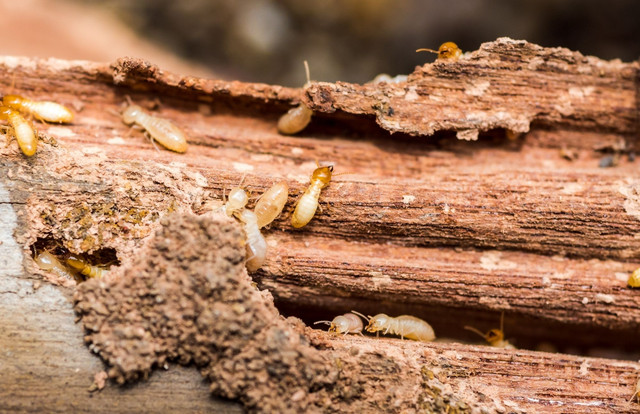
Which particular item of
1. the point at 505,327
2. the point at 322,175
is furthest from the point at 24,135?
the point at 505,327

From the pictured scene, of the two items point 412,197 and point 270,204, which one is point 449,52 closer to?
point 412,197

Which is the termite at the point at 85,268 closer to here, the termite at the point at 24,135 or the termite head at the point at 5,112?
the termite at the point at 24,135

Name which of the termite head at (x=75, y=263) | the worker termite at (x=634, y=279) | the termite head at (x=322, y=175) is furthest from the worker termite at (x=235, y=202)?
the worker termite at (x=634, y=279)

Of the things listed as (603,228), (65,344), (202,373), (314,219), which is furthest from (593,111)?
(65,344)

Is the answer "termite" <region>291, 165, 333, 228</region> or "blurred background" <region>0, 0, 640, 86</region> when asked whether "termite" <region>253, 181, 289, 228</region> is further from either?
"blurred background" <region>0, 0, 640, 86</region>

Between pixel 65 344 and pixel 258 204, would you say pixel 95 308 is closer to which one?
pixel 65 344
